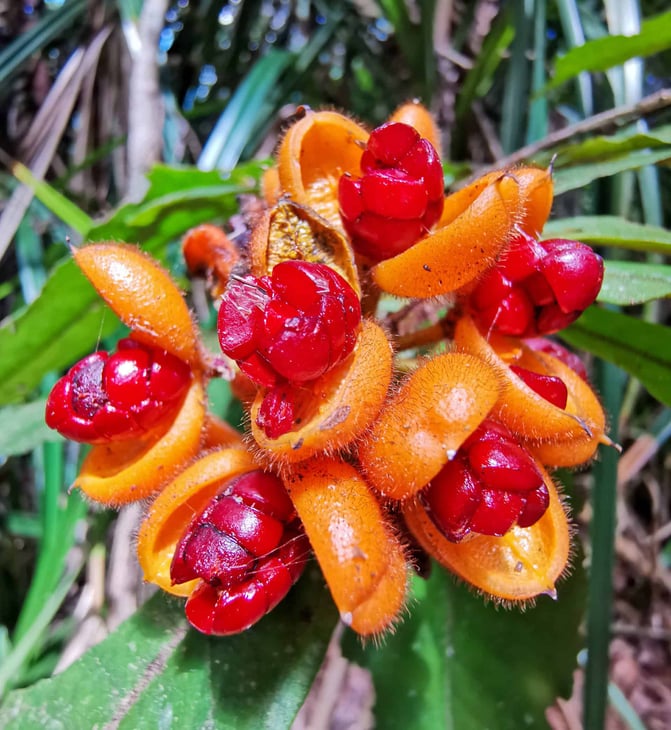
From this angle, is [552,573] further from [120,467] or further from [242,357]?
[120,467]

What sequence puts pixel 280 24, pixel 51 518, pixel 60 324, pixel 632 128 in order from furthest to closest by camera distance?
pixel 280 24, pixel 51 518, pixel 632 128, pixel 60 324

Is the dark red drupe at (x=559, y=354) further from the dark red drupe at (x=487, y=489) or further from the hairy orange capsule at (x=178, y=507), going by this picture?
the hairy orange capsule at (x=178, y=507)

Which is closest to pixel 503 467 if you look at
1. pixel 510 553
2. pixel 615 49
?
pixel 510 553

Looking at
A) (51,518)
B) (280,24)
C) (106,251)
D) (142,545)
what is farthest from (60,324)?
(280,24)

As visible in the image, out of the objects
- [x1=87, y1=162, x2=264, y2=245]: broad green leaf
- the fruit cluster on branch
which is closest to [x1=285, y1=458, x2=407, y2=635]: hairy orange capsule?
the fruit cluster on branch

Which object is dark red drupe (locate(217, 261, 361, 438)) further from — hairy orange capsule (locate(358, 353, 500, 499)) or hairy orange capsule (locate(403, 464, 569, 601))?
hairy orange capsule (locate(403, 464, 569, 601))

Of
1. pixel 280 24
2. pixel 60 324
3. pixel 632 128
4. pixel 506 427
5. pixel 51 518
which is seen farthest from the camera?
pixel 280 24

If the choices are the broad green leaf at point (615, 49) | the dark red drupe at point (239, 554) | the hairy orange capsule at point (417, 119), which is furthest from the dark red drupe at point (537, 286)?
the broad green leaf at point (615, 49)

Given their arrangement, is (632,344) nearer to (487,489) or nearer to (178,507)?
(487,489)
